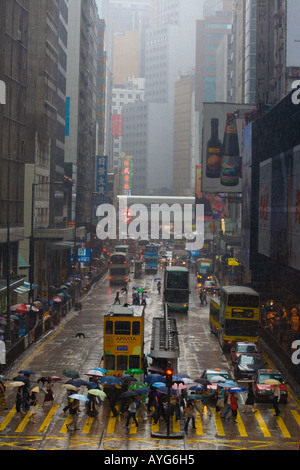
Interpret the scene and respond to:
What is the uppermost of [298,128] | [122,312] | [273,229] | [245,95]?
[245,95]

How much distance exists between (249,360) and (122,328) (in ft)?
22.5

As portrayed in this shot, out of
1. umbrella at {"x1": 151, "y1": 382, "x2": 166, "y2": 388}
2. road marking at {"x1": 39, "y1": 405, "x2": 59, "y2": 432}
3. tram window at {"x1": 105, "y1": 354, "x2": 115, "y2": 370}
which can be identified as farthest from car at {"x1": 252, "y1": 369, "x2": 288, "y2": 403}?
road marking at {"x1": 39, "y1": 405, "x2": 59, "y2": 432}

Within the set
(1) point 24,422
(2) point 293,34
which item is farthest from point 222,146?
(1) point 24,422

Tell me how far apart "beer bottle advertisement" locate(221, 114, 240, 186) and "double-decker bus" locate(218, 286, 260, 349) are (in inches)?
1071

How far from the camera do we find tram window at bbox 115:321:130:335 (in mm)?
31078

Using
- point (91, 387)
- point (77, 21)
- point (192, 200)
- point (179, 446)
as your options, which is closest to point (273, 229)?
point (91, 387)

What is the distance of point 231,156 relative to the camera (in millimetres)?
66250

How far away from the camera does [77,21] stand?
344ft

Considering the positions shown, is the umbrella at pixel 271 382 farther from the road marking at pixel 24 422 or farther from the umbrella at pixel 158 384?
the road marking at pixel 24 422

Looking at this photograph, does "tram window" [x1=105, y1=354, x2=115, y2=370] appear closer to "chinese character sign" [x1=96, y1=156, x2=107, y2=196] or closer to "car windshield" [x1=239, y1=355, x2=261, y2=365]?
"car windshield" [x1=239, y1=355, x2=261, y2=365]

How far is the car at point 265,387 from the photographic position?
94.7ft

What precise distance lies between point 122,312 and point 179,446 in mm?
9969

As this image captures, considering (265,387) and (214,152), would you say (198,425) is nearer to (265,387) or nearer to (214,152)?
(265,387)
